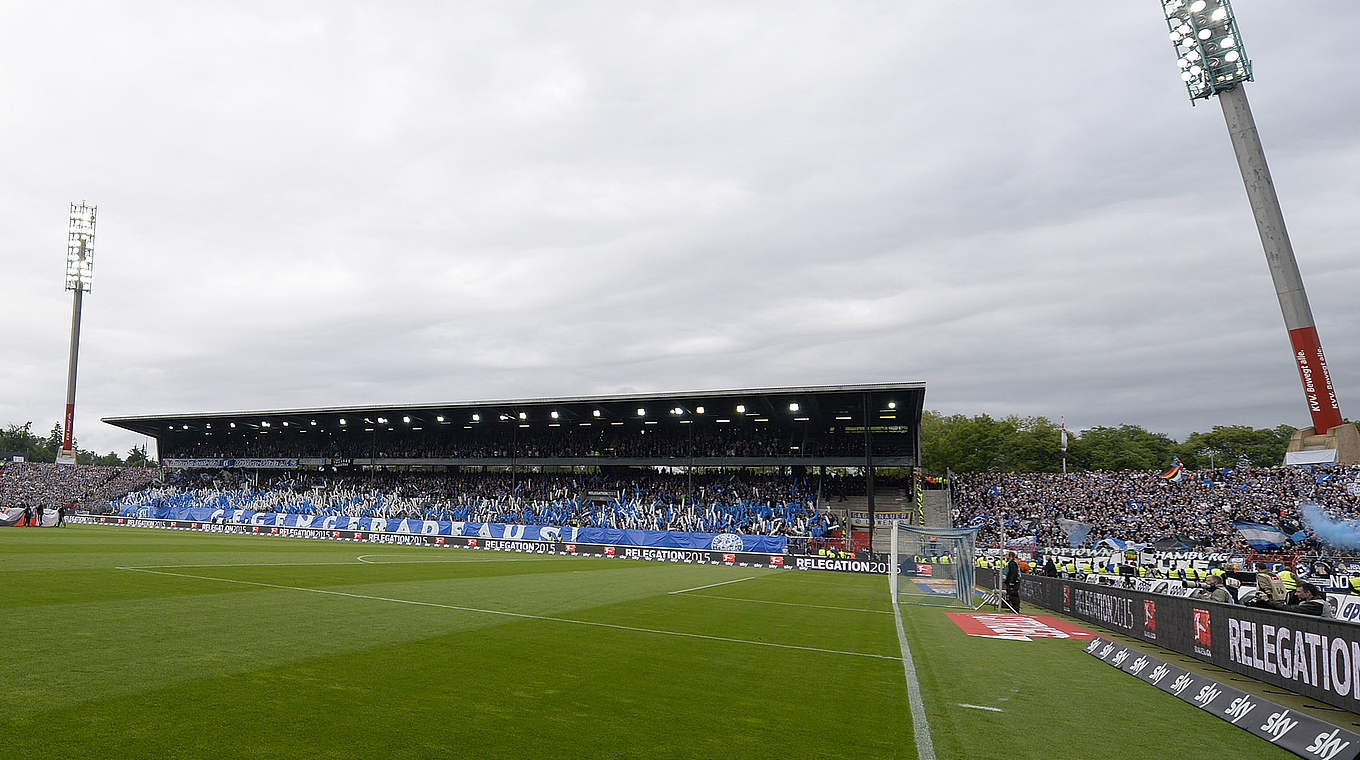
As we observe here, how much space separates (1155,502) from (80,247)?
305 ft

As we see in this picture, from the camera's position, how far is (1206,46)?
35.6 m

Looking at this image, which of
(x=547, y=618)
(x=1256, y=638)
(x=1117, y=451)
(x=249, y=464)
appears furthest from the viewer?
(x=1117, y=451)

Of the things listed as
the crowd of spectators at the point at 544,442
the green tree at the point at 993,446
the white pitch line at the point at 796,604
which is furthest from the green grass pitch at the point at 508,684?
the green tree at the point at 993,446

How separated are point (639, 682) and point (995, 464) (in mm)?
97951

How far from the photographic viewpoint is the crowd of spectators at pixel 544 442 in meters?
53.9

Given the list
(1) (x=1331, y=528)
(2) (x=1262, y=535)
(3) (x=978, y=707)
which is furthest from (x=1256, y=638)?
(2) (x=1262, y=535)

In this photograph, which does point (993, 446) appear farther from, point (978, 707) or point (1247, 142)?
point (978, 707)

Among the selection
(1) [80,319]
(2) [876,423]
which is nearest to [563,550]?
(2) [876,423]

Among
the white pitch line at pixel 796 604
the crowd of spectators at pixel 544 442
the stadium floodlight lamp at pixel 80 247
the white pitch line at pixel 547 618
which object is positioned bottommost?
the white pitch line at pixel 796 604

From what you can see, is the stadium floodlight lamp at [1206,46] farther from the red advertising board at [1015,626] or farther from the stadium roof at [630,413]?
the red advertising board at [1015,626]

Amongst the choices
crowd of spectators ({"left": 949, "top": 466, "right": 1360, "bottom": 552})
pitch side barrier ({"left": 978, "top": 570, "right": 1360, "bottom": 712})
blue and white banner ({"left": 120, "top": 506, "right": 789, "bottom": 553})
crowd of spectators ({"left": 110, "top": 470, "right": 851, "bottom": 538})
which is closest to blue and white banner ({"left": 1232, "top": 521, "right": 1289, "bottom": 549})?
crowd of spectators ({"left": 949, "top": 466, "right": 1360, "bottom": 552})

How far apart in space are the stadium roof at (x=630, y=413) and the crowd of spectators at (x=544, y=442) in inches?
29.7

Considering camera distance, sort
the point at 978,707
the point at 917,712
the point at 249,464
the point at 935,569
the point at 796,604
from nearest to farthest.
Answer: the point at 917,712
the point at 978,707
the point at 796,604
the point at 935,569
the point at 249,464

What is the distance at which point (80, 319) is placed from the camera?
229 ft
